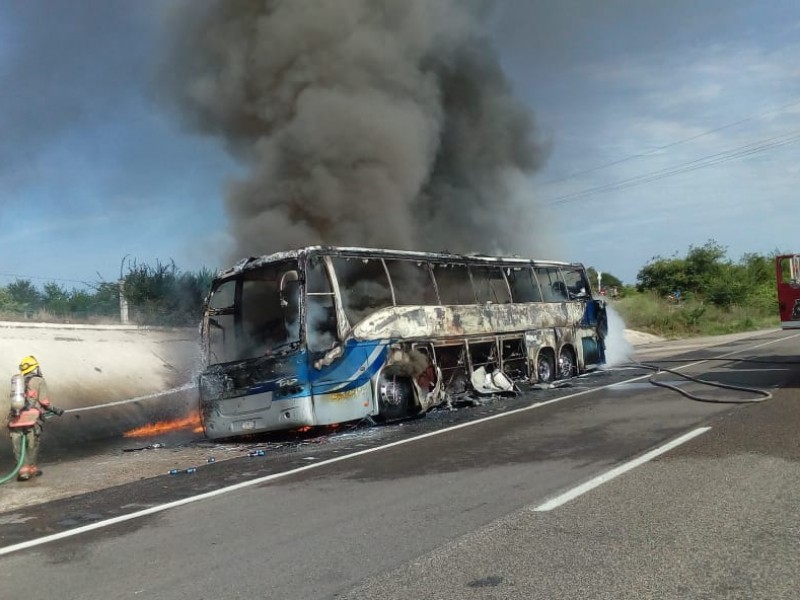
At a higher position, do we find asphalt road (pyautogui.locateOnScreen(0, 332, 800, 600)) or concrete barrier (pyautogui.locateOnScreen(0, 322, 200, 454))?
concrete barrier (pyautogui.locateOnScreen(0, 322, 200, 454))

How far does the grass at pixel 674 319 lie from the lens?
3356 cm

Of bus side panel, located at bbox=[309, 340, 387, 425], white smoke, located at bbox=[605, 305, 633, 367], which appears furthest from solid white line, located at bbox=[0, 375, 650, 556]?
white smoke, located at bbox=[605, 305, 633, 367]

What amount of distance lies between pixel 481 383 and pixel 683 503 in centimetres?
718

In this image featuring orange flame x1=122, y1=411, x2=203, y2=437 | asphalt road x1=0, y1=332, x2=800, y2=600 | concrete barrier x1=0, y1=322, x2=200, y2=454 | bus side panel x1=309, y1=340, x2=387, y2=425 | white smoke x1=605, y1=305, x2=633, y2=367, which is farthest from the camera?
white smoke x1=605, y1=305, x2=633, y2=367

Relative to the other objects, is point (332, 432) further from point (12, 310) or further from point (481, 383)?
point (12, 310)

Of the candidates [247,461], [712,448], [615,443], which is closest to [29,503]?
[247,461]

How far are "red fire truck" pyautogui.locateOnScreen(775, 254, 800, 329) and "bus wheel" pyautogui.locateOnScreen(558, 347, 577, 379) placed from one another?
404cm

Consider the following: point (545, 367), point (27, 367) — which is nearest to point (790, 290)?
point (545, 367)

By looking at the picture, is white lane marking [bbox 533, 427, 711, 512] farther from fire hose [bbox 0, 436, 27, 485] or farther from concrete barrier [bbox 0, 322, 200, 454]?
concrete barrier [bbox 0, 322, 200, 454]

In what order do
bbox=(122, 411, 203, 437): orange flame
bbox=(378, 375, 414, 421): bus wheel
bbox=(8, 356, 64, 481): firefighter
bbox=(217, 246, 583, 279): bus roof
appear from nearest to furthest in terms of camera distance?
bbox=(8, 356, 64, 481): firefighter < bbox=(217, 246, 583, 279): bus roof < bbox=(378, 375, 414, 421): bus wheel < bbox=(122, 411, 203, 437): orange flame

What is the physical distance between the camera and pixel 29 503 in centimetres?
645

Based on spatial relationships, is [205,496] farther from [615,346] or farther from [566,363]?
[615,346]

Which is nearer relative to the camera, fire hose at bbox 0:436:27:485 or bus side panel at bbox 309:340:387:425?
fire hose at bbox 0:436:27:485

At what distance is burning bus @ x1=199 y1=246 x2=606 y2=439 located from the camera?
28.9 feet
